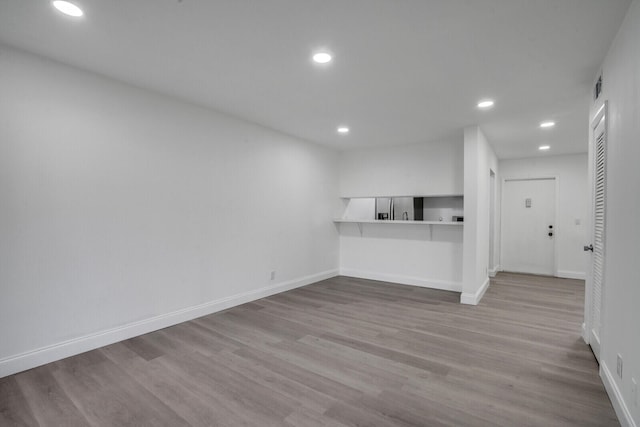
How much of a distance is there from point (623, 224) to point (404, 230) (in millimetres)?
3727

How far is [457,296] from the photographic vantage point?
4754 millimetres

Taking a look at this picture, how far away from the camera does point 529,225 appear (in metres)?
6.56

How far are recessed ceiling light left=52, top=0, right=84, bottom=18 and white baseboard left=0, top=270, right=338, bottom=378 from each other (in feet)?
8.16

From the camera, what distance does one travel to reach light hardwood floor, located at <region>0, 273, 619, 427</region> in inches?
76.2

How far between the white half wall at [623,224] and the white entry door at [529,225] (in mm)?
4737

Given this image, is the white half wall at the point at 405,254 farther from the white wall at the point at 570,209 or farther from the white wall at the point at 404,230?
the white wall at the point at 570,209

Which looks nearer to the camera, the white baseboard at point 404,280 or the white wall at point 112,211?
the white wall at point 112,211

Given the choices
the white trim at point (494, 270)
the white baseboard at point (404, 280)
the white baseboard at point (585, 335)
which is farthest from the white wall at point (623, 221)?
the white trim at point (494, 270)

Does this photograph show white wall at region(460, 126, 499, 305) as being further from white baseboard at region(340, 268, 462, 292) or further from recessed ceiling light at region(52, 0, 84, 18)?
recessed ceiling light at region(52, 0, 84, 18)

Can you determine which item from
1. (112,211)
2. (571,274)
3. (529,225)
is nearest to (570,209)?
(529,225)

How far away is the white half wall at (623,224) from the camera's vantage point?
1691 mm

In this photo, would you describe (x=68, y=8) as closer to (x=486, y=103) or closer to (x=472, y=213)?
(x=486, y=103)

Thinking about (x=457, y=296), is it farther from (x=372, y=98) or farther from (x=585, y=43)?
(x=585, y=43)

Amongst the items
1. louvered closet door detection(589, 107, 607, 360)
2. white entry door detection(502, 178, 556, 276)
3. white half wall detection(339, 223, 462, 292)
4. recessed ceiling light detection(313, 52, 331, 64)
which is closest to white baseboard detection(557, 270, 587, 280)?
white entry door detection(502, 178, 556, 276)
